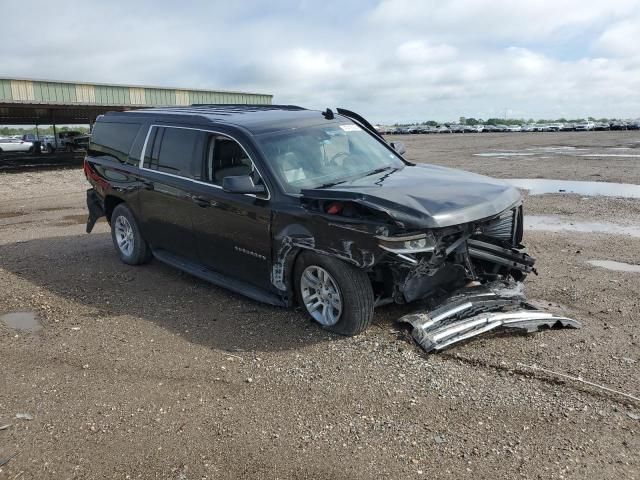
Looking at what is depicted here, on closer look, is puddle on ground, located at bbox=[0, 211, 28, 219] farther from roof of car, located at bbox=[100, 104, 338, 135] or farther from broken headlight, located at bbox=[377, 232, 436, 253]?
broken headlight, located at bbox=[377, 232, 436, 253]

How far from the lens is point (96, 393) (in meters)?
4.02

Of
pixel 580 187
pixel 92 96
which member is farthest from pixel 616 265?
pixel 92 96

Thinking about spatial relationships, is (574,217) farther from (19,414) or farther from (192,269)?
(19,414)

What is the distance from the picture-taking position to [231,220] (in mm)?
5414

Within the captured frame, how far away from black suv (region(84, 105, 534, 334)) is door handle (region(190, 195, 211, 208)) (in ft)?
0.04

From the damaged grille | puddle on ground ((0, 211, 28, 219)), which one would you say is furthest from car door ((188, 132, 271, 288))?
puddle on ground ((0, 211, 28, 219))

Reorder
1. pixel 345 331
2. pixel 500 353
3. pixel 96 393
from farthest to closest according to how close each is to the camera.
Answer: pixel 345 331
pixel 500 353
pixel 96 393

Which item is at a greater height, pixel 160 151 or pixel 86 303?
pixel 160 151

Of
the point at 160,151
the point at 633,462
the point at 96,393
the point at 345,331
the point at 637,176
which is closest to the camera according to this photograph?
the point at 633,462

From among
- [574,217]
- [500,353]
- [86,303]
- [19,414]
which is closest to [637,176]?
[574,217]

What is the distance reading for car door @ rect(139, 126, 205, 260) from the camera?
235 inches

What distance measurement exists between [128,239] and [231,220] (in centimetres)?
263

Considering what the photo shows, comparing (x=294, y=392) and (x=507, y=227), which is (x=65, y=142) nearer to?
(x=507, y=227)

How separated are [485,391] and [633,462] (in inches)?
38.9
